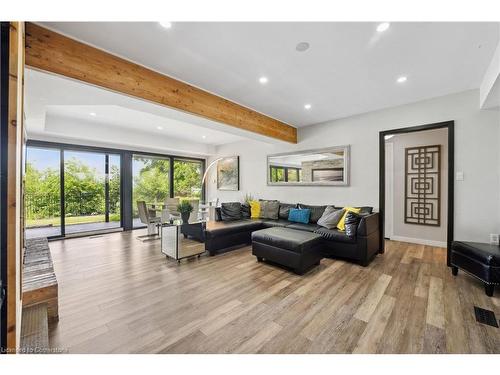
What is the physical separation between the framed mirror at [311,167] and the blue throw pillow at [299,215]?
71 cm

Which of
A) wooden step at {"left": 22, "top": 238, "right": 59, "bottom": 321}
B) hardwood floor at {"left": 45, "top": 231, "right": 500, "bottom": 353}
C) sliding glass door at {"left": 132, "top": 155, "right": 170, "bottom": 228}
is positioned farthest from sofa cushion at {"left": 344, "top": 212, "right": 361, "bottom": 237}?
sliding glass door at {"left": 132, "top": 155, "right": 170, "bottom": 228}

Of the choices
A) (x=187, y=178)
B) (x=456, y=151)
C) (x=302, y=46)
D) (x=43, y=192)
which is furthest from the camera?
(x=187, y=178)

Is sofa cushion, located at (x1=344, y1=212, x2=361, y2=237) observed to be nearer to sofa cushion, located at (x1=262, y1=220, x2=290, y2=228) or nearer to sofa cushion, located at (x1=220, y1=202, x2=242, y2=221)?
sofa cushion, located at (x1=262, y1=220, x2=290, y2=228)

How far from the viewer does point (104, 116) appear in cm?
439

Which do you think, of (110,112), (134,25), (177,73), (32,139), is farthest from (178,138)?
(134,25)

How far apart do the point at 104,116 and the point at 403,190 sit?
6.71 metres

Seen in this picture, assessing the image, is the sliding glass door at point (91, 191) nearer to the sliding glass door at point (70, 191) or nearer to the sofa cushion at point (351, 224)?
the sliding glass door at point (70, 191)

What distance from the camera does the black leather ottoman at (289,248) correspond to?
2.87 m

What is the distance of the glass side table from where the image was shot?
3.44 metres

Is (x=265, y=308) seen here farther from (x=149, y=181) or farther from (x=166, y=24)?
(x=149, y=181)

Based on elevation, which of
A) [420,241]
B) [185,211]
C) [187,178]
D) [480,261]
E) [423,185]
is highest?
[187,178]

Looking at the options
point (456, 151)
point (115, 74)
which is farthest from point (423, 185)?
point (115, 74)

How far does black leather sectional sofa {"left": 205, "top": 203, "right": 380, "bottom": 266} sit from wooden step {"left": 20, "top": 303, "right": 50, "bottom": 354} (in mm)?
2209
